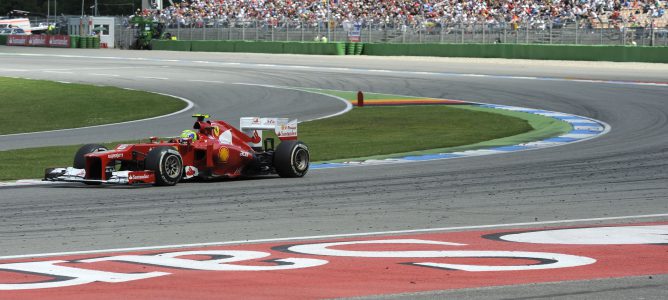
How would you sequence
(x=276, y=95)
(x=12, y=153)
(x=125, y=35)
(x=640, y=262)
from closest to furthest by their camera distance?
(x=640, y=262)
(x=12, y=153)
(x=276, y=95)
(x=125, y=35)

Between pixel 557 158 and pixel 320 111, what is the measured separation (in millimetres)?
12038

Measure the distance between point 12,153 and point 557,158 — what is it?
8921 millimetres

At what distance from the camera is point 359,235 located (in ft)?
31.9

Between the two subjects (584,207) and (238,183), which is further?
(238,183)

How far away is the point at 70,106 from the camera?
30.2 m

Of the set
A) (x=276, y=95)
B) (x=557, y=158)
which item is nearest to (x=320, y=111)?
(x=276, y=95)

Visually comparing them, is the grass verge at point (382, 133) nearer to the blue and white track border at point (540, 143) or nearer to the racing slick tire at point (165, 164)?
the blue and white track border at point (540, 143)

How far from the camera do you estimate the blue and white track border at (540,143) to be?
1730 cm

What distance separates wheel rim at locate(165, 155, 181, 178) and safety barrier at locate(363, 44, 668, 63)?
31.7 metres

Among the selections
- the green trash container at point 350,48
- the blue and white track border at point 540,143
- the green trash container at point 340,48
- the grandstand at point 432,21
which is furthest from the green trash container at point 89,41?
the blue and white track border at point 540,143

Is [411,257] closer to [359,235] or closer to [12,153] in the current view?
[359,235]

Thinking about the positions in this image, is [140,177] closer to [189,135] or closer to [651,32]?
[189,135]

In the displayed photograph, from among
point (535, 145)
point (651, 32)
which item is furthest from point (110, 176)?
point (651, 32)

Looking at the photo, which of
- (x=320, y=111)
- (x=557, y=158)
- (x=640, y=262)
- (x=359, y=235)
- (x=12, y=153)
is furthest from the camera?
(x=320, y=111)
